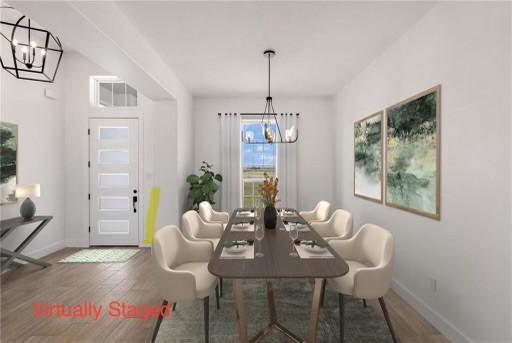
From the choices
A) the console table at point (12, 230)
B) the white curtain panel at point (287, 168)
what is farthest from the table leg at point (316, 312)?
the console table at point (12, 230)

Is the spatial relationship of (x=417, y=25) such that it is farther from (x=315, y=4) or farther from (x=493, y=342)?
(x=493, y=342)

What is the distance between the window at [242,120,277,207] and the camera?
554 cm

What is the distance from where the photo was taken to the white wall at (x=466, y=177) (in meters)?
1.77

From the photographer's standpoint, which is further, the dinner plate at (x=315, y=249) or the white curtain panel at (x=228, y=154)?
the white curtain panel at (x=228, y=154)

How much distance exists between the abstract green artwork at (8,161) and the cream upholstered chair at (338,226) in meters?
4.18

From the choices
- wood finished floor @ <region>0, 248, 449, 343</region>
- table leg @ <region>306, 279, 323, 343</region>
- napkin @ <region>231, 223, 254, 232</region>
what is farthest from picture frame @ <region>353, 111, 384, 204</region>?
table leg @ <region>306, 279, 323, 343</region>

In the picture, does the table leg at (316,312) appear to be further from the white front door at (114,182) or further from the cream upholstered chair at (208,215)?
the white front door at (114,182)

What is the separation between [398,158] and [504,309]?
159 centimetres

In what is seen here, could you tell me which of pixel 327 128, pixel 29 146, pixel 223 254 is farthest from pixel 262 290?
pixel 29 146

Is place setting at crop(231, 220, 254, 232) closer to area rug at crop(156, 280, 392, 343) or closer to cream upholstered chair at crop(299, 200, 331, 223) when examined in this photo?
area rug at crop(156, 280, 392, 343)

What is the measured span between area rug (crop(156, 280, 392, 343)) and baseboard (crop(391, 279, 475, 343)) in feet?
1.45

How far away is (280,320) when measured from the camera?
8.00 feet

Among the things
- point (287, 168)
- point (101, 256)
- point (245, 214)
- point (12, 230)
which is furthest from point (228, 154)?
point (12, 230)

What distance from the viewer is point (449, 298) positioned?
224cm
